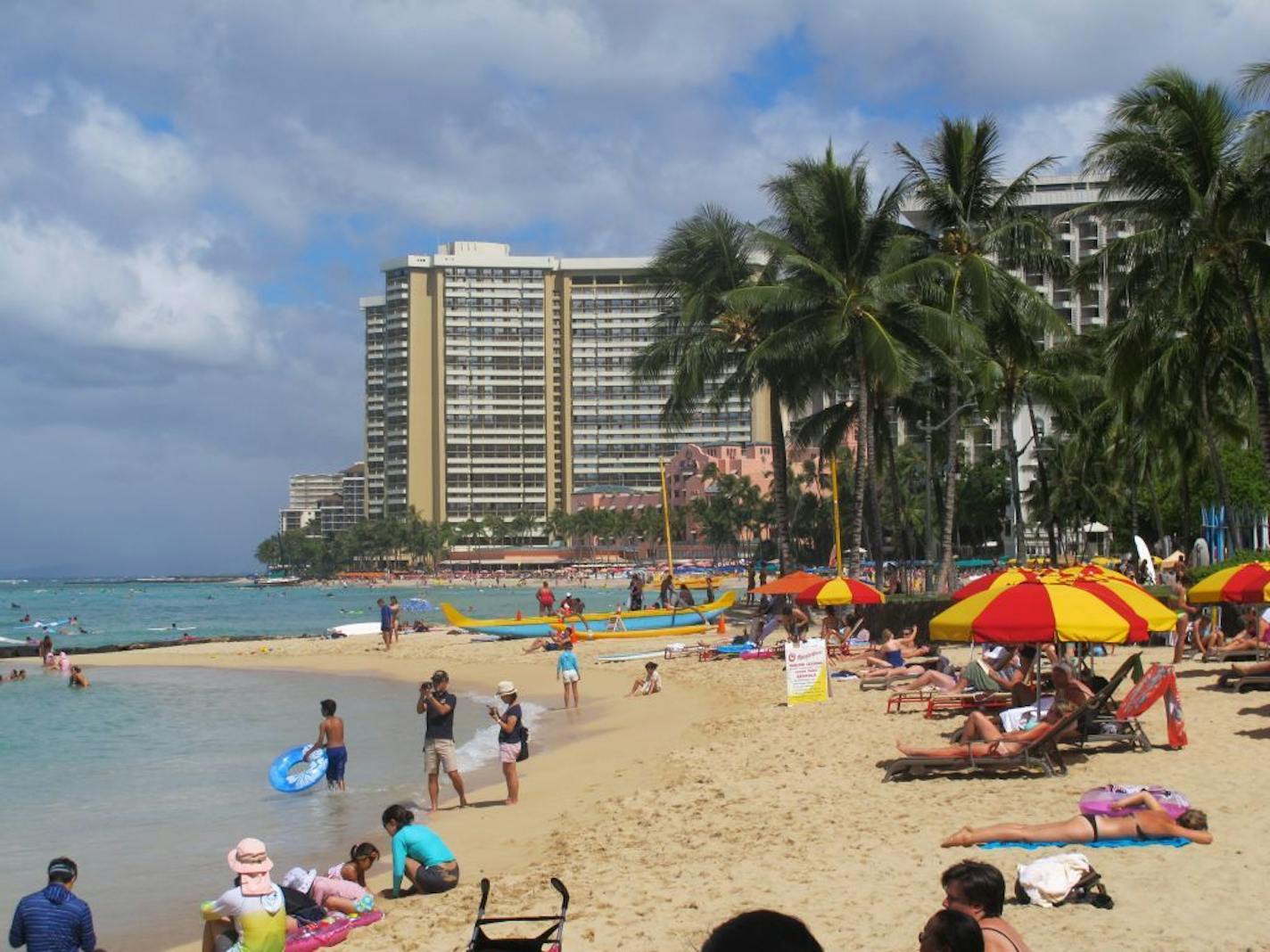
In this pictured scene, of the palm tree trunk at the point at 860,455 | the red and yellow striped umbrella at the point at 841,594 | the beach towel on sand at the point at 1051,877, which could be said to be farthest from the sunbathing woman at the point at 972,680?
the palm tree trunk at the point at 860,455

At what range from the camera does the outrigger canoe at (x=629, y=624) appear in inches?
1283

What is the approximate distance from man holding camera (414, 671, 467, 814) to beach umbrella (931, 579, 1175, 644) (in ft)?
Result: 16.2

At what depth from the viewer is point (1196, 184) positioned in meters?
22.0

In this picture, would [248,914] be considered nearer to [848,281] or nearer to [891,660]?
[891,660]

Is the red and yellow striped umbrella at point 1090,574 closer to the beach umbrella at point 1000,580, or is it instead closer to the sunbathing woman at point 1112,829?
the beach umbrella at point 1000,580

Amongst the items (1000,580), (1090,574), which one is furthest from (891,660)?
(1090,574)

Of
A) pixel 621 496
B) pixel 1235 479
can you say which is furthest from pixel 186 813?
pixel 621 496

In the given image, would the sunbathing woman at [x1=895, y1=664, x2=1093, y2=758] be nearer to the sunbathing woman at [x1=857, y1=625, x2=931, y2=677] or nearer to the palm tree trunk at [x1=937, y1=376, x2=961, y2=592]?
the sunbathing woman at [x1=857, y1=625, x2=931, y2=677]

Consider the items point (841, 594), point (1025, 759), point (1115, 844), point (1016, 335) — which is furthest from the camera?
point (1016, 335)

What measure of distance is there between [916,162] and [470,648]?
17034mm

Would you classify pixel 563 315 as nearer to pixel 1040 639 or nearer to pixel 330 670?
pixel 330 670

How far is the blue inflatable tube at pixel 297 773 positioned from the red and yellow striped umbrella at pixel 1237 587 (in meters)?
11.0

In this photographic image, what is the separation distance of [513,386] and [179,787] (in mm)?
143416

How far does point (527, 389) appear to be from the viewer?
158000 mm
